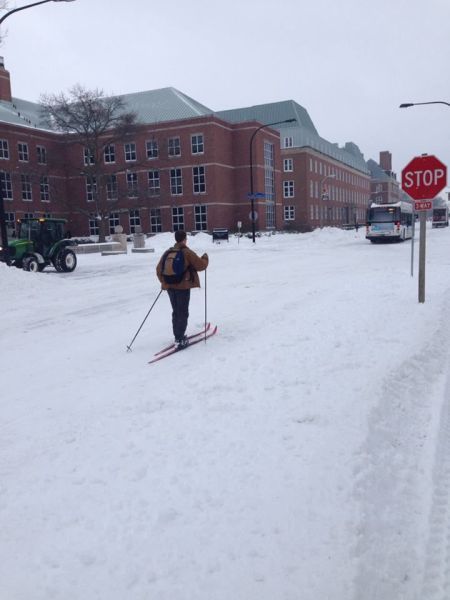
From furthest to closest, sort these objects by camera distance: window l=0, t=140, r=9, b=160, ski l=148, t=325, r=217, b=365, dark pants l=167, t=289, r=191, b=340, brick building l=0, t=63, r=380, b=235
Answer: brick building l=0, t=63, r=380, b=235, window l=0, t=140, r=9, b=160, dark pants l=167, t=289, r=191, b=340, ski l=148, t=325, r=217, b=365

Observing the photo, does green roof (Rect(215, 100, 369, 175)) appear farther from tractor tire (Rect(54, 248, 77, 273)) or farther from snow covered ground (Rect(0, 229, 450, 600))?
snow covered ground (Rect(0, 229, 450, 600))

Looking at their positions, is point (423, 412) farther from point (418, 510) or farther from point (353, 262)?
point (353, 262)

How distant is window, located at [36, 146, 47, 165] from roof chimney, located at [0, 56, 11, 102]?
298 inches

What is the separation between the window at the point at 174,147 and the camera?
56.0 metres

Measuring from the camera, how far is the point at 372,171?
440 ft

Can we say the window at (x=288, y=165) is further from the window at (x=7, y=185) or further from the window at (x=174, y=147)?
the window at (x=7, y=185)

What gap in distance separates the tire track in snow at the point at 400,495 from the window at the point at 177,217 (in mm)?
53094

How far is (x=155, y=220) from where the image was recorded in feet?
193

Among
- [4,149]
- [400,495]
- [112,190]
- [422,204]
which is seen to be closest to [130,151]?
[112,190]

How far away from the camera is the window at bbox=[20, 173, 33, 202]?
2162 inches

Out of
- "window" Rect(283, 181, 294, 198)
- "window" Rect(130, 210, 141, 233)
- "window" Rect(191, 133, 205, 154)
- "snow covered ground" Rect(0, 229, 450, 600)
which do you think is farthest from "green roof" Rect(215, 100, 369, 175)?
"snow covered ground" Rect(0, 229, 450, 600)

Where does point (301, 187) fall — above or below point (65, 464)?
above

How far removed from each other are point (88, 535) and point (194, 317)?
23.0 ft

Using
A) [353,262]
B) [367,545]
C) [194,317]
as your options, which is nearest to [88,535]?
[367,545]
